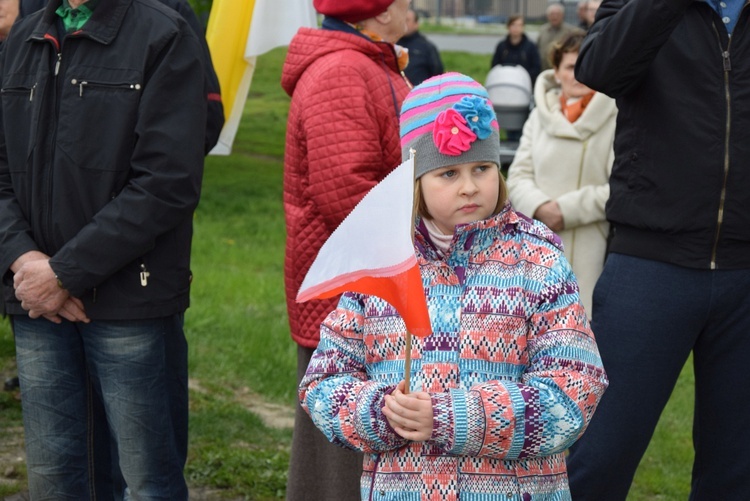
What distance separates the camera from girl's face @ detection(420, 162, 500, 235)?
2.80m

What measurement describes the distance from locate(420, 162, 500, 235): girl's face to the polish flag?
0.80 feet

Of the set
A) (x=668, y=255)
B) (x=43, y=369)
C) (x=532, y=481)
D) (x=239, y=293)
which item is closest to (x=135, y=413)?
(x=43, y=369)

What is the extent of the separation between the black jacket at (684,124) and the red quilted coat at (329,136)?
66 cm

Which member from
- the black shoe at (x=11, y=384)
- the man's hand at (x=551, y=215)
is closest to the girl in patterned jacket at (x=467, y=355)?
the man's hand at (x=551, y=215)

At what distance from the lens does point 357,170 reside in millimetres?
3730

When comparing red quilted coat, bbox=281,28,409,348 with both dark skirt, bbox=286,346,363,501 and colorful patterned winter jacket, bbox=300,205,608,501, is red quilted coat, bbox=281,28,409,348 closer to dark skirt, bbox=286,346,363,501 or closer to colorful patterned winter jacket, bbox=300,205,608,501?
dark skirt, bbox=286,346,363,501

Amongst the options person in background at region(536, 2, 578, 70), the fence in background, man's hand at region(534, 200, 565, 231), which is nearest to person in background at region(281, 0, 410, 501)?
man's hand at region(534, 200, 565, 231)

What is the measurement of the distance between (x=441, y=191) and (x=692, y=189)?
99cm

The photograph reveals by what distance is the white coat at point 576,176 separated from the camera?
5324 mm

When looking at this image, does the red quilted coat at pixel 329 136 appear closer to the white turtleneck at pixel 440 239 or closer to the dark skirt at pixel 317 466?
the dark skirt at pixel 317 466

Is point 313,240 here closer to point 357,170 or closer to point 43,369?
point 357,170

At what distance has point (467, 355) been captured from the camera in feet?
9.02

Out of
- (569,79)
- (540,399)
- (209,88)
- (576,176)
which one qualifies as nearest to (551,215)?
(576,176)

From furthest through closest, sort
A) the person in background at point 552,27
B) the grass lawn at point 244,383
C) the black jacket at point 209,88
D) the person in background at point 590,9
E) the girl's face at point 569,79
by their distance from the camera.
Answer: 1. the person in background at point 552,27
2. the person in background at point 590,9
3. the girl's face at point 569,79
4. the grass lawn at point 244,383
5. the black jacket at point 209,88
